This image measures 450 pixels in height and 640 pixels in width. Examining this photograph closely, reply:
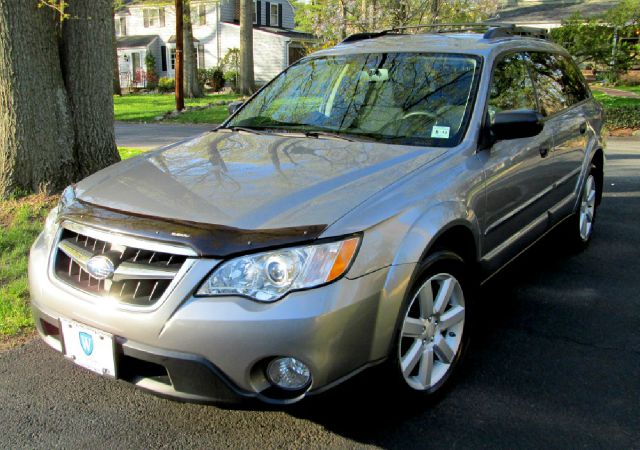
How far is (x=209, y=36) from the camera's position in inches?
1587

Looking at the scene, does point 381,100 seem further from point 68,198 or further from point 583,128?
point 583,128

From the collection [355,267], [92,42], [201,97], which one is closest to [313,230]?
[355,267]

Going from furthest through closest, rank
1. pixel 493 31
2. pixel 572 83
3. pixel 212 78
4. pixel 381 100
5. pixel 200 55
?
pixel 200 55, pixel 212 78, pixel 572 83, pixel 493 31, pixel 381 100

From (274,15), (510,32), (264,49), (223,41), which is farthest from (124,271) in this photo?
(274,15)

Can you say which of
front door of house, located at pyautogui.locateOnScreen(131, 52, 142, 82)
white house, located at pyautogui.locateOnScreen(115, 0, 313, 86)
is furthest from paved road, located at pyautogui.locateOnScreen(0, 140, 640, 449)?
front door of house, located at pyautogui.locateOnScreen(131, 52, 142, 82)

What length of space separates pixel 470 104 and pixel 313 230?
5.24 ft

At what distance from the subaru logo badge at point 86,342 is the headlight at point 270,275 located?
59cm

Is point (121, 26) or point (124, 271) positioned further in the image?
point (121, 26)

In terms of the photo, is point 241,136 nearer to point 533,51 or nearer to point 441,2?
point 533,51

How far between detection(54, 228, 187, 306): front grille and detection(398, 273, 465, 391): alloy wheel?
41.5 inches

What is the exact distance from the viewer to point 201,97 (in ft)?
98.7

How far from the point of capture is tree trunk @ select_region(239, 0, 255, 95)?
2642 centimetres

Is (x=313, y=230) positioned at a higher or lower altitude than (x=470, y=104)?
lower

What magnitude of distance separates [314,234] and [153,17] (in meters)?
45.0
